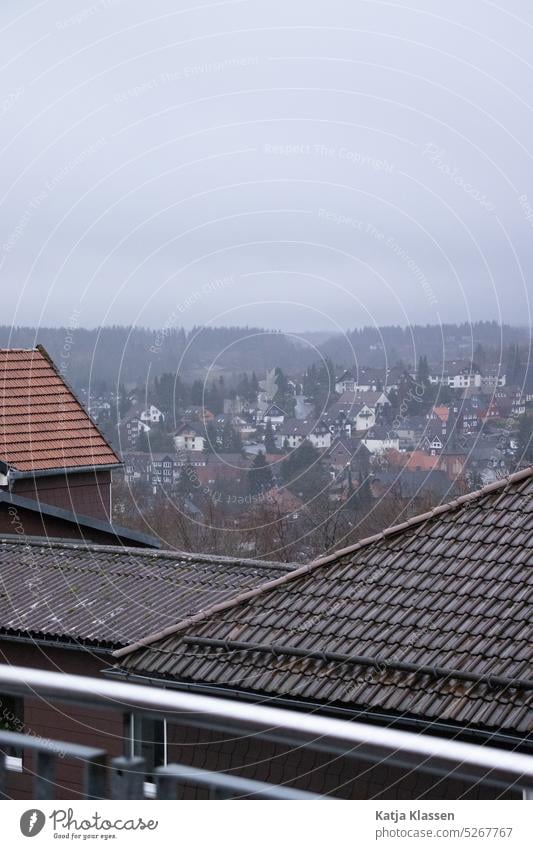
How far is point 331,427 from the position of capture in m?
10.9

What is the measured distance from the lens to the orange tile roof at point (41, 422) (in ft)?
69.5

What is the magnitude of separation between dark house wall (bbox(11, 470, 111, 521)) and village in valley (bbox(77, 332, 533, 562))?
8268mm

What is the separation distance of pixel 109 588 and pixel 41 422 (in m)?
7.26

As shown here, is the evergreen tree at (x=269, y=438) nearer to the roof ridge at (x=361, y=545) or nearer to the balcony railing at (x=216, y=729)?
the roof ridge at (x=361, y=545)

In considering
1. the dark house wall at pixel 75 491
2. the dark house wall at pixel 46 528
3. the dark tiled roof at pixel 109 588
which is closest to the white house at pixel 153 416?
the dark tiled roof at pixel 109 588

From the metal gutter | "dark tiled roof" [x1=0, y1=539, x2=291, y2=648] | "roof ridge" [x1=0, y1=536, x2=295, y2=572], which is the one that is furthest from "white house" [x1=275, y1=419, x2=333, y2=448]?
"roof ridge" [x1=0, y1=536, x2=295, y2=572]

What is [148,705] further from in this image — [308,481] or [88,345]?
[308,481]

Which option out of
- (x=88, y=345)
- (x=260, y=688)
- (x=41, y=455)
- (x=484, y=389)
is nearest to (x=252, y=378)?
(x=88, y=345)

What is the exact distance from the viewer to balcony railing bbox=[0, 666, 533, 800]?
255 centimetres

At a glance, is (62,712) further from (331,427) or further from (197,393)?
(331,427)

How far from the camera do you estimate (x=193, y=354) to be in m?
9.85

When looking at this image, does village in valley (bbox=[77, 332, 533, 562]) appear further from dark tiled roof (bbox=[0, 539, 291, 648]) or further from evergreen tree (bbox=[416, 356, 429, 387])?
dark tiled roof (bbox=[0, 539, 291, 648])
